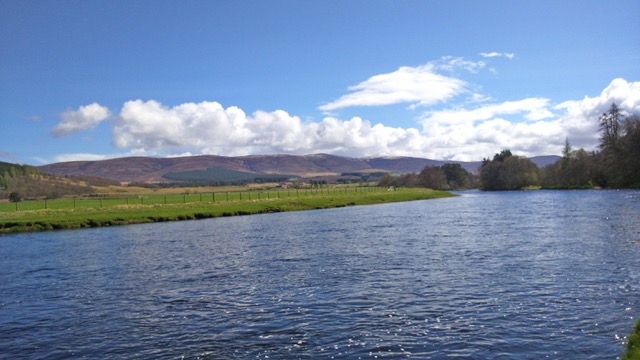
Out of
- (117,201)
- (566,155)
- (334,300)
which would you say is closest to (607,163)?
(566,155)

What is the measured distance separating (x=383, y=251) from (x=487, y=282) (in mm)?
10717

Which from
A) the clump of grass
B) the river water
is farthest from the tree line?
the clump of grass

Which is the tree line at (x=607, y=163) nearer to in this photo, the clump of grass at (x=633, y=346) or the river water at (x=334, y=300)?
the river water at (x=334, y=300)

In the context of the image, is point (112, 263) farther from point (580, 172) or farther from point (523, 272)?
point (580, 172)

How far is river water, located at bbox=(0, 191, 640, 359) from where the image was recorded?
1384 centimetres

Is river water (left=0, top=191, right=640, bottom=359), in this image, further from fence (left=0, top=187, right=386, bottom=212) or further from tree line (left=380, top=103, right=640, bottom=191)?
tree line (left=380, top=103, right=640, bottom=191)

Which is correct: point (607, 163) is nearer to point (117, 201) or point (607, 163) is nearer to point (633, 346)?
point (117, 201)

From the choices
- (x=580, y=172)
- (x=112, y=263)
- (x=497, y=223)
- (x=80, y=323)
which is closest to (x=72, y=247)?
(x=112, y=263)

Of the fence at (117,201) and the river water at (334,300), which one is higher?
the fence at (117,201)

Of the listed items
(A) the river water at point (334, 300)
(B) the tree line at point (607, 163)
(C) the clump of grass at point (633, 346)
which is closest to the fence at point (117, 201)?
(A) the river water at point (334, 300)

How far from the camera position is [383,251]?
31141 mm

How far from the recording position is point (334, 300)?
61.6ft

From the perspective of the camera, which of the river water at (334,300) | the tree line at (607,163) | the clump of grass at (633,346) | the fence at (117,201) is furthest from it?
the tree line at (607,163)

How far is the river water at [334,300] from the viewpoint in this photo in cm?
1384
